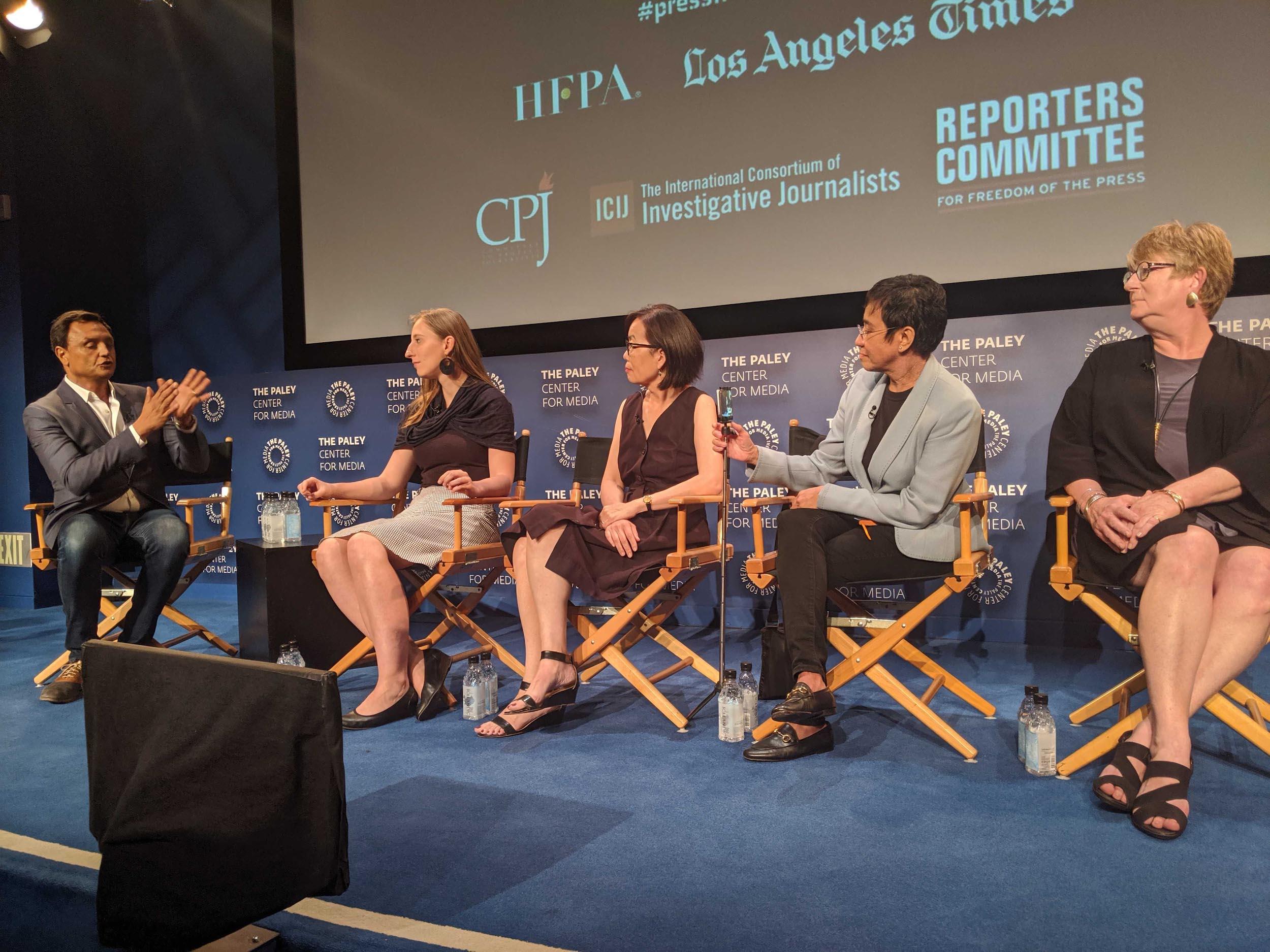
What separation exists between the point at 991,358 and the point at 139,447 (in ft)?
11.5

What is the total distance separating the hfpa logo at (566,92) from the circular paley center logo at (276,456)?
2421mm

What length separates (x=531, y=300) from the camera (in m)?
5.18

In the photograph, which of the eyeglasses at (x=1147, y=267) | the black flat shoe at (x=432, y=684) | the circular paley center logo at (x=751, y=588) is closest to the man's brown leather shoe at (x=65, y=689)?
the black flat shoe at (x=432, y=684)

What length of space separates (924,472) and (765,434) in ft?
6.02

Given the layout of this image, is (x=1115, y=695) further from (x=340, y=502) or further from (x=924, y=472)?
(x=340, y=502)

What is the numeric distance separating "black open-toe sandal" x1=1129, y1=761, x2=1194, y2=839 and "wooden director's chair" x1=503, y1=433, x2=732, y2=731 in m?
1.27

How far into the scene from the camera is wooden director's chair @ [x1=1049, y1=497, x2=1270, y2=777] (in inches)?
88.6

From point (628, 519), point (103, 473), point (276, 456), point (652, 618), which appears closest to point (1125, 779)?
point (652, 618)

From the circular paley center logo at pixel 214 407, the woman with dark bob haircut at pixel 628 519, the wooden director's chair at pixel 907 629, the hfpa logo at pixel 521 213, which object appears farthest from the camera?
the circular paley center logo at pixel 214 407

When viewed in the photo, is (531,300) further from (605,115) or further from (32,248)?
(32,248)

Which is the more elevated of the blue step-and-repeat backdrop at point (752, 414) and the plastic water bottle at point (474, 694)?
the blue step-and-repeat backdrop at point (752, 414)

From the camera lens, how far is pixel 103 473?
3.54 m

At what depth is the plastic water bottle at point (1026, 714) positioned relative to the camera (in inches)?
93.8

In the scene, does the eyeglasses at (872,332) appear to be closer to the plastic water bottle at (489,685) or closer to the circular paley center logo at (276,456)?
the plastic water bottle at (489,685)
